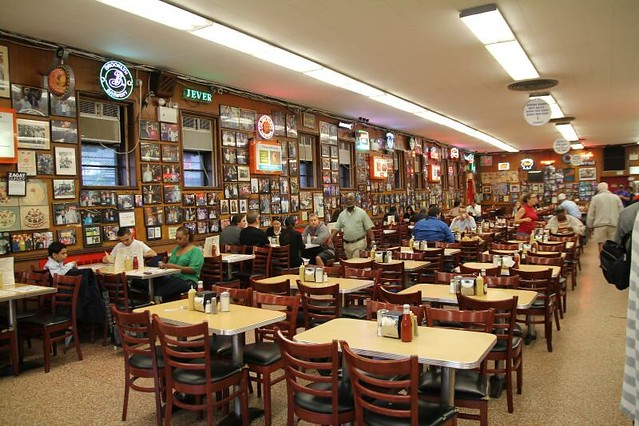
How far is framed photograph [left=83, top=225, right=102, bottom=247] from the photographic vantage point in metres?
7.15

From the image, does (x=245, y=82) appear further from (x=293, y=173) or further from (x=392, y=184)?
(x=392, y=184)

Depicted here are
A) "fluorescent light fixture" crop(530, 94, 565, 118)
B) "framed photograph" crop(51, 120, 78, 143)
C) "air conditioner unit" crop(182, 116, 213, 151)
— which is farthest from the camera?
"fluorescent light fixture" crop(530, 94, 565, 118)

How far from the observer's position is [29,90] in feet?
21.3

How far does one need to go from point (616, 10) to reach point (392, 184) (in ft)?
33.5

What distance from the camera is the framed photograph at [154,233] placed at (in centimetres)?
801

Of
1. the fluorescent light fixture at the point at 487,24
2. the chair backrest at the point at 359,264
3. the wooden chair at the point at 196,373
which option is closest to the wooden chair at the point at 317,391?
the wooden chair at the point at 196,373

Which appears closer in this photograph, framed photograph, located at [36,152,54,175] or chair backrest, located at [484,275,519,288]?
chair backrest, located at [484,275,519,288]

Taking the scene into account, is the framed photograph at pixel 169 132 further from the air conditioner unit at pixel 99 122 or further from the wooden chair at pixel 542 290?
the wooden chair at pixel 542 290

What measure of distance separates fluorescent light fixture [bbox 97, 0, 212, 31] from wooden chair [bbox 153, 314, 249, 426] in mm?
3449

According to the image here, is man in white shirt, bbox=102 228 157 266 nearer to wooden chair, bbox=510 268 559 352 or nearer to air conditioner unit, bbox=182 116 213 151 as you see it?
air conditioner unit, bbox=182 116 213 151

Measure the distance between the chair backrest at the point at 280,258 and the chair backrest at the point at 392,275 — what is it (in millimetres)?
2364

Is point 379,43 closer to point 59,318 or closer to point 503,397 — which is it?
point 503,397

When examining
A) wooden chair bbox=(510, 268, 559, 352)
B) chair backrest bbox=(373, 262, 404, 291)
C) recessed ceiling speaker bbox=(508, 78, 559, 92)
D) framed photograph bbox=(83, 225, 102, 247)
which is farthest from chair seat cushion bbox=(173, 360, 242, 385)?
recessed ceiling speaker bbox=(508, 78, 559, 92)

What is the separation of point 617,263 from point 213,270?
5.87m
